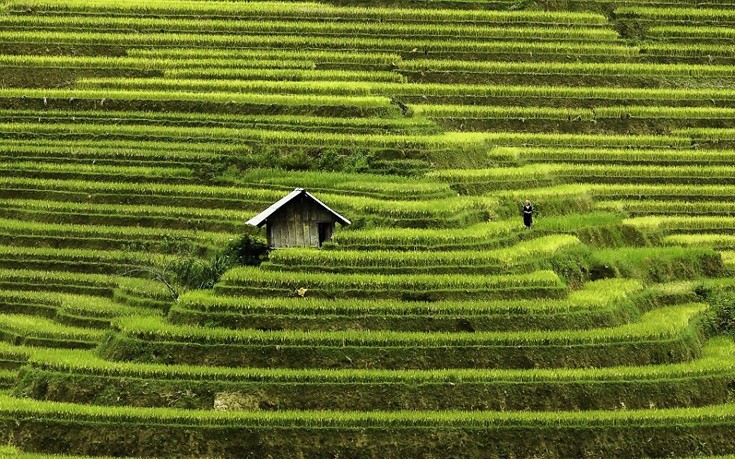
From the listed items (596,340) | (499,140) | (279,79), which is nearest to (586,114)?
(499,140)

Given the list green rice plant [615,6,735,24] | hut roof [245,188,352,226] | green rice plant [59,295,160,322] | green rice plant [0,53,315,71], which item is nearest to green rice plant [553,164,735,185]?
green rice plant [0,53,315,71]

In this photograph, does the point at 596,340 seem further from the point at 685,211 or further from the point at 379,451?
the point at 685,211

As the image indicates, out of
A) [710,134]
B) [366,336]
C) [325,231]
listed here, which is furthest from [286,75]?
[366,336]

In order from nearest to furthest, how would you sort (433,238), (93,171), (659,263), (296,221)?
(433,238) → (296,221) → (659,263) → (93,171)

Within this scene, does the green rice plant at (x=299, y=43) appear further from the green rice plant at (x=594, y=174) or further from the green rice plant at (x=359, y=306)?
the green rice plant at (x=359, y=306)

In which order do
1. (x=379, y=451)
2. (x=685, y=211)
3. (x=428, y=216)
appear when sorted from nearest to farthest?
(x=379, y=451)
(x=428, y=216)
(x=685, y=211)

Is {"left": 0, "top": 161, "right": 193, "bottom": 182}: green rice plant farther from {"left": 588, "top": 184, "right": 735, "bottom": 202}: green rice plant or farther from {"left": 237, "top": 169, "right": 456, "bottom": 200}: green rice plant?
{"left": 588, "top": 184, "right": 735, "bottom": 202}: green rice plant

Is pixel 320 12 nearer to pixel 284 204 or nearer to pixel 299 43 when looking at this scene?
pixel 299 43

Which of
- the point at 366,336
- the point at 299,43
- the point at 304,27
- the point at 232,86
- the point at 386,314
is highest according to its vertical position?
the point at 304,27
